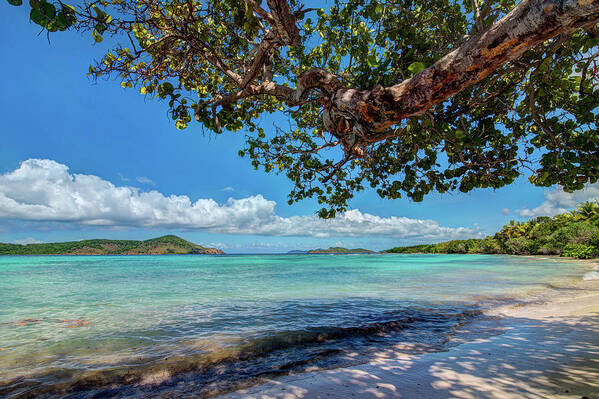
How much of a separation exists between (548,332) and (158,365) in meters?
6.78

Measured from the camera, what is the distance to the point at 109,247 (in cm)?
13138

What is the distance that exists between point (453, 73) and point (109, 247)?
16145 cm

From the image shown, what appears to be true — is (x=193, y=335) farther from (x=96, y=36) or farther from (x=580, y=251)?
(x=580, y=251)

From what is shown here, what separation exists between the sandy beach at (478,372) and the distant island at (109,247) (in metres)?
150

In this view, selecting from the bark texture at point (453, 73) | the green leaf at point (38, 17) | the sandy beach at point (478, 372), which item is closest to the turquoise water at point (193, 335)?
the sandy beach at point (478, 372)

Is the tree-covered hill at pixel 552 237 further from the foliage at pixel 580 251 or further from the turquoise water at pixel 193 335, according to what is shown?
the turquoise water at pixel 193 335

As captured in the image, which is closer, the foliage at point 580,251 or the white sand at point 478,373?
the white sand at point 478,373

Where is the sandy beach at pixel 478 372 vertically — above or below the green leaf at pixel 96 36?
below

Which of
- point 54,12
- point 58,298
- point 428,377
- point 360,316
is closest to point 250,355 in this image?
point 428,377

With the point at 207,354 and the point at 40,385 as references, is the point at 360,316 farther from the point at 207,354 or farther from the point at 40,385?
the point at 40,385

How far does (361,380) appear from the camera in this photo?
3219 millimetres

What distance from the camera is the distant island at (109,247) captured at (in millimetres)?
118062

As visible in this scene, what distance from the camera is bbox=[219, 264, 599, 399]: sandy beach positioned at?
2.81 meters

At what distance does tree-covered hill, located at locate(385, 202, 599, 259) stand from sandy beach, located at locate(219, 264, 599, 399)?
40926 millimetres
